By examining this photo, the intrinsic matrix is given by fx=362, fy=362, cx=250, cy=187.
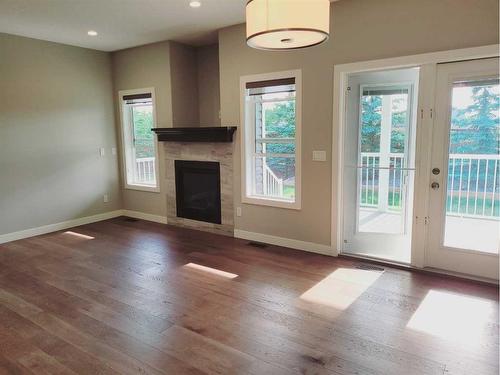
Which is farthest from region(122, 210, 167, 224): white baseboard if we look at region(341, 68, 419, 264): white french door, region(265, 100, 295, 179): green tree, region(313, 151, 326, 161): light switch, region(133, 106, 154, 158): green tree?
region(341, 68, 419, 264): white french door

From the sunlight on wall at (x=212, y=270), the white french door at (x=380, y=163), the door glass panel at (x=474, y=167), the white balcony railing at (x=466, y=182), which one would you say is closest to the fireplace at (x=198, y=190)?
the sunlight on wall at (x=212, y=270)

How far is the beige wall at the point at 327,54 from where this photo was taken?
3182 millimetres

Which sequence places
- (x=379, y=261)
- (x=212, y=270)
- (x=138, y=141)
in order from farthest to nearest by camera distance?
(x=138, y=141)
(x=379, y=261)
(x=212, y=270)

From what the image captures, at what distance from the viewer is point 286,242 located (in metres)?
4.49

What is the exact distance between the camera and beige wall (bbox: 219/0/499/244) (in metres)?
3.18

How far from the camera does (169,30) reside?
473 centimetres

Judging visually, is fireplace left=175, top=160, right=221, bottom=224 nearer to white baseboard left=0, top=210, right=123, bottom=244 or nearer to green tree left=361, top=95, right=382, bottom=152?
white baseboard left=0, top=210, right=123, bottom=244

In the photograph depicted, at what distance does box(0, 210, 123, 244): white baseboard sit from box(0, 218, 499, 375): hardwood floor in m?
0.69

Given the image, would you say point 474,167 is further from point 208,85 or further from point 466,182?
point 208,85

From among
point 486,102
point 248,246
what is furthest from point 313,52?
point 248,246

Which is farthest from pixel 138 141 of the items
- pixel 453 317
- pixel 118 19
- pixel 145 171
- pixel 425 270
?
pixel 453 317

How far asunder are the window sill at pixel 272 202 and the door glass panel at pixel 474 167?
5.34 ft

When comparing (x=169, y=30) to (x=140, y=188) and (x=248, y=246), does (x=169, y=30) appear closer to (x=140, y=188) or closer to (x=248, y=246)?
(x=140, y=188)

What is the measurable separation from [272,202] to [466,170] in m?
2.13
